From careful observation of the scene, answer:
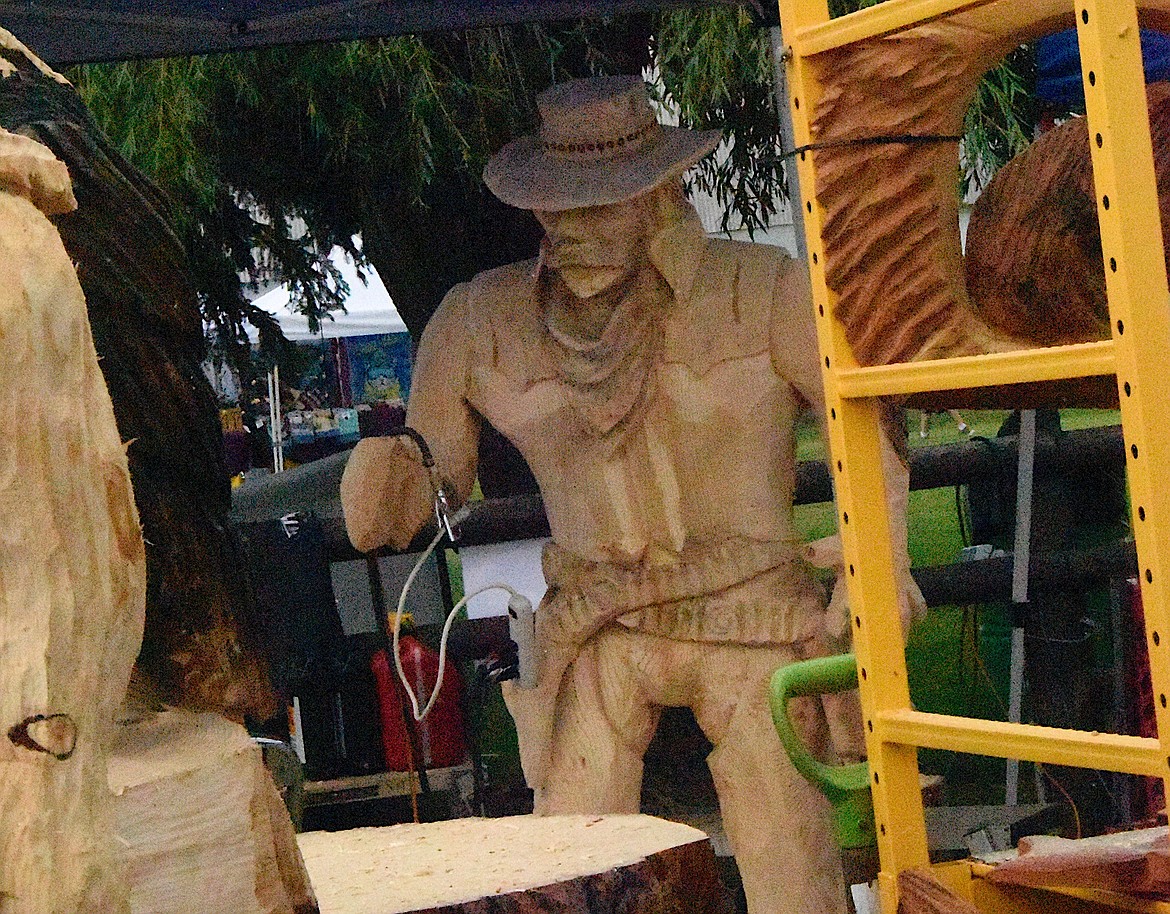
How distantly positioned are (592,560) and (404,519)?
337 millimetres

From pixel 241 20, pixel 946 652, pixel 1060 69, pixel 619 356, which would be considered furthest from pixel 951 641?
pixel 241 20

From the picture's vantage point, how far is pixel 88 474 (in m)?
0.97

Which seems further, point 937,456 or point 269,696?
point 937,456

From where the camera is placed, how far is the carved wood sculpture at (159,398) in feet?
4.97

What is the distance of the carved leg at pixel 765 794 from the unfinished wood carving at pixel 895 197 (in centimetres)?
102

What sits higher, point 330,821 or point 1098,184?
point 1098,184

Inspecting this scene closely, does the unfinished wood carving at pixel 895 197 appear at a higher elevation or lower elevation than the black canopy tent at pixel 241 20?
lower

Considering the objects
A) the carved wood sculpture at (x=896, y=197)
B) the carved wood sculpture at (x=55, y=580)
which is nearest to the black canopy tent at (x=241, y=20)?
the carved wood sculpture at (x=896, y=197)

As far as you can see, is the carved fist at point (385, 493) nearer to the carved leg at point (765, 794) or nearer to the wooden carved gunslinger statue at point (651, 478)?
the wooden carved gunslinger statue at point (651, 478)

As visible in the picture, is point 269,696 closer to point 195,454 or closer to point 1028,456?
point 195,454

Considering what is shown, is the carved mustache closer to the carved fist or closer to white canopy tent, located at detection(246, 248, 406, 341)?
the carved fist

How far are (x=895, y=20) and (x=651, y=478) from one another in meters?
1.21

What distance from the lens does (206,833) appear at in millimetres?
1411

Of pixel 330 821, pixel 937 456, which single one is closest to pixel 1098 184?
pixel 330 821
